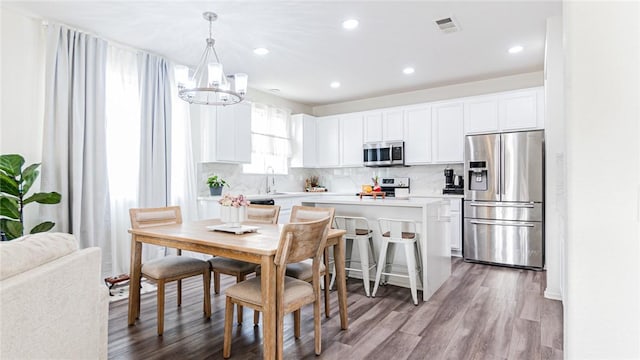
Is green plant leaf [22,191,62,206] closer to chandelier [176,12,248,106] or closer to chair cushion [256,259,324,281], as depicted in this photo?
chandelier [176,12,248,106]

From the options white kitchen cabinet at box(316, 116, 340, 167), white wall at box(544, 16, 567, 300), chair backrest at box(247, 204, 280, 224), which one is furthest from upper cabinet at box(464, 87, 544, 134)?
chair backrest at box(247, 204, 280, 224)

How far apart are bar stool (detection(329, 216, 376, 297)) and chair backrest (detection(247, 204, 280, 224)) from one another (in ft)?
2.14

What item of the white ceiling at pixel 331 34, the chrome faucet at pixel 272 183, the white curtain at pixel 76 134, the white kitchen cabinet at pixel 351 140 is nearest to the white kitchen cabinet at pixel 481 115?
the white ceiling at pixel 331 34

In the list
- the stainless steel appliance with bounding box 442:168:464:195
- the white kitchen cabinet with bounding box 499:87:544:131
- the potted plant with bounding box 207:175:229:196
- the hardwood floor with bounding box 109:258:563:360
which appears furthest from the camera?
the stainless steel appliance with bounding box 442:168:464:195

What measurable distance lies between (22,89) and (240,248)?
2.81 meters

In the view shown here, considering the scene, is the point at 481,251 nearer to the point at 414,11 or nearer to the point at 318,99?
the point at 414,11

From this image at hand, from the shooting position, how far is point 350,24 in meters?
3.37

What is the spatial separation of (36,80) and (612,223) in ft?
14.3

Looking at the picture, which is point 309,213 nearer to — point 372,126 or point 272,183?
point 272,183

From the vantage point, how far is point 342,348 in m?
2.30

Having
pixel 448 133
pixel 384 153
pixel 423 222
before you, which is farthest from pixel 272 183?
pixel 423 222

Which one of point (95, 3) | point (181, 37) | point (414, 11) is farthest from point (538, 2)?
point (95, 3)

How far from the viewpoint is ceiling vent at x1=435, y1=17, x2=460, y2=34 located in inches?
131

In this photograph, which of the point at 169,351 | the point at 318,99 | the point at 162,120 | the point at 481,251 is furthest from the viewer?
the point at 318,99
